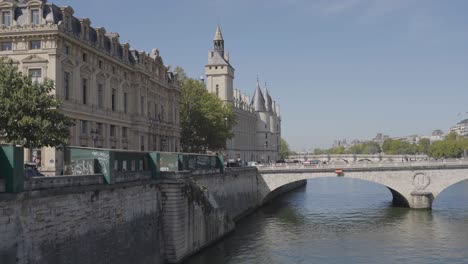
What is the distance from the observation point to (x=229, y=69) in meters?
125

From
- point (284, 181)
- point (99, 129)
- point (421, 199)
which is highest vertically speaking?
point (99, 129)

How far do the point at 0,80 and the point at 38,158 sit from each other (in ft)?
38.1

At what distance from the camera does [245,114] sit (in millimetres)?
139500

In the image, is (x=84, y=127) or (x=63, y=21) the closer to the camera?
(x=63, y=21)

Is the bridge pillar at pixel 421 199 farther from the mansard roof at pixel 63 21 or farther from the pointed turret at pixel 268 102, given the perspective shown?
the pointed turret at pixel 268 102

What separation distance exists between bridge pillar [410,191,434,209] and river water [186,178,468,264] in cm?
135

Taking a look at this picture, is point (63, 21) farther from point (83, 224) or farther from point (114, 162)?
point (83, 224)

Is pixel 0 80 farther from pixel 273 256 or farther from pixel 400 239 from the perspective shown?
pixel 400 239

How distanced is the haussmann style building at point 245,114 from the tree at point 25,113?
85871 mm

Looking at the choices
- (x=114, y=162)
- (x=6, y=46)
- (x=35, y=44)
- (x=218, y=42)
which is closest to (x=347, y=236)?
(x=114, y=162)

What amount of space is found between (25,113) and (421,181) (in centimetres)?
4463

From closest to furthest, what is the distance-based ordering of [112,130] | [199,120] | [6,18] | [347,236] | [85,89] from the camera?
[347,236] < [6,18] < [85,89] < [112,130] < [199,120]

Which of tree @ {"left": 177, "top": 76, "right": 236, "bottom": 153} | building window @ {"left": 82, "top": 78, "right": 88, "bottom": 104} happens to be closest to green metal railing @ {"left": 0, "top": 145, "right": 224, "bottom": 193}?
building window @ {"left": 82, "top": 78, "right": 88, "bottom": 104}

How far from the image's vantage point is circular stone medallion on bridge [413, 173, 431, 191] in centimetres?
6222
